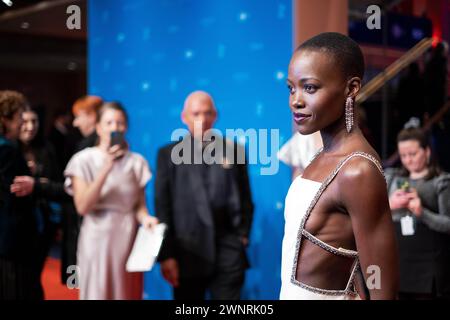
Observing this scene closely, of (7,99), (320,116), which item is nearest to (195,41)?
(7,99)

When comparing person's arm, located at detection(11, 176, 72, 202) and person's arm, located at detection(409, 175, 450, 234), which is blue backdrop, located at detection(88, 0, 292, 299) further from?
person's arm, located at detection(409, 175, 450, 234)

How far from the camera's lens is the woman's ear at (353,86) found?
1.31m

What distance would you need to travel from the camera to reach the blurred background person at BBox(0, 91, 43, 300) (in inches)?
111

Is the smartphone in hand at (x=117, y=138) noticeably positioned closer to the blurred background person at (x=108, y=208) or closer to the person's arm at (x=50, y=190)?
the blurred background person at (x=108, y=208)

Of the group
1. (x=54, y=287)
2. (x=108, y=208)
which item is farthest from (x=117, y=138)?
(x=54, y=287)

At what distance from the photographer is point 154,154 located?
3.52m

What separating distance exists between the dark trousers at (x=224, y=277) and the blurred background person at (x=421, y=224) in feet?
2.41

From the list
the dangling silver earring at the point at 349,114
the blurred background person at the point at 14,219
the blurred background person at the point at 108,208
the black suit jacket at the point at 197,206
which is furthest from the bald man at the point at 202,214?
the dangling silver earring at the point at 349,114

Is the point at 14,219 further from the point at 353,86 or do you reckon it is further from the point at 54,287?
the point at 353,86

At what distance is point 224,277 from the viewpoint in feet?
9.71
